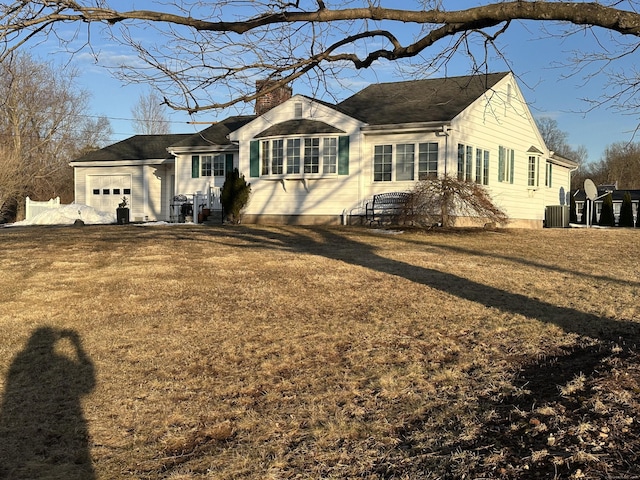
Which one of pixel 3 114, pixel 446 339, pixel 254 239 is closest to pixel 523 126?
pixel 254 239

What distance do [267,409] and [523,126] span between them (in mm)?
22135

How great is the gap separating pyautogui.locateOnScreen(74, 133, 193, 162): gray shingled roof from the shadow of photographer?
71.0ft

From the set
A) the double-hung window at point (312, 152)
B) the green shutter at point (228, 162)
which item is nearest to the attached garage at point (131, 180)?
the green shutter at point (228, 162)

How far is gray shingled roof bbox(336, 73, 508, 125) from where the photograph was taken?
1889 cm

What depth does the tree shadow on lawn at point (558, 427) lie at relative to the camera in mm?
2762

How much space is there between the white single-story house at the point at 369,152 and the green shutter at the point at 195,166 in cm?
4

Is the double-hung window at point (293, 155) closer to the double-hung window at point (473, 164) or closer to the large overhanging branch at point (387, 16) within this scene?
the double-hung window at point (473, 164)

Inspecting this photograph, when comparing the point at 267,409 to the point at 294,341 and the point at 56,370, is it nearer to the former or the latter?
the point at 294,341

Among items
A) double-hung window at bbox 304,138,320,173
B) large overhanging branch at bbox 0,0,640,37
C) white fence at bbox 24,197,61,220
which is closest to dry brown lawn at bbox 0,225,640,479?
large overhanging branch at bbox 0,0,640,37

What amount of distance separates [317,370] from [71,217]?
22381 millimetres

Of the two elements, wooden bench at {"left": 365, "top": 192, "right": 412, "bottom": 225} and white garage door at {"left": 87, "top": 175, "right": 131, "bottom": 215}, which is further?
white garage door at {"left": 87, "top": 175, "right": 131, "bottom": 215}

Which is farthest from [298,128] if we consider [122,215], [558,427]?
[558,427]

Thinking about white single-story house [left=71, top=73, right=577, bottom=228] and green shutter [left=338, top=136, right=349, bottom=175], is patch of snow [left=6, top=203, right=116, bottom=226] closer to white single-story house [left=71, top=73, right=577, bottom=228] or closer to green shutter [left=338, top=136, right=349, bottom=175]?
white single-story house [left=71, top=73, right=577, bottom=228]

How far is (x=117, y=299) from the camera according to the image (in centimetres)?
778
